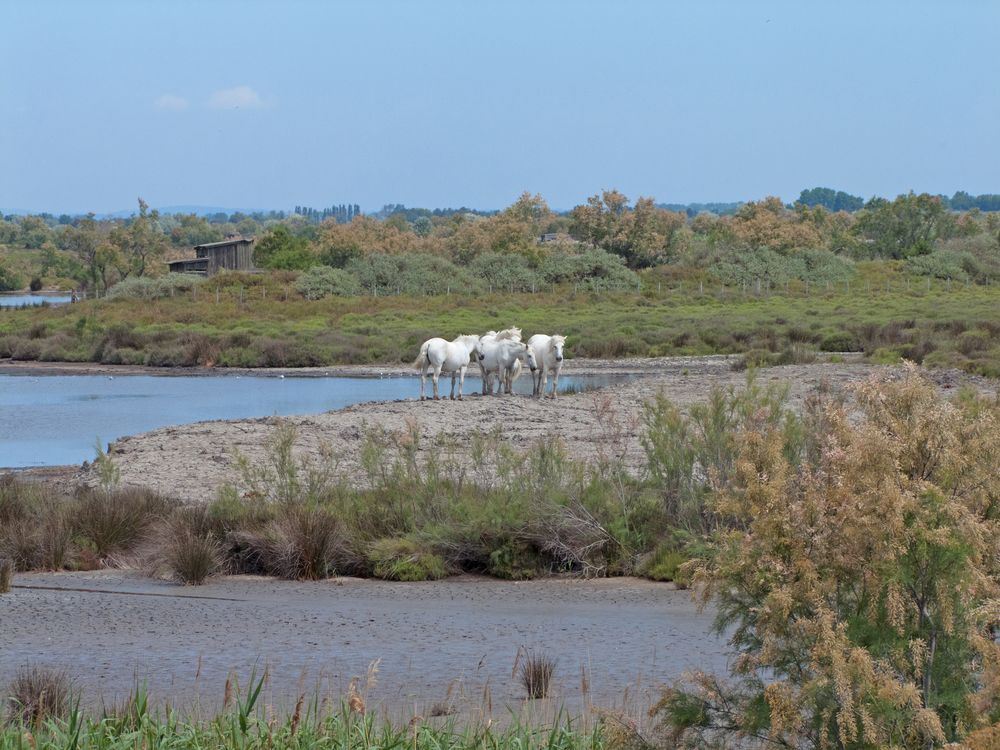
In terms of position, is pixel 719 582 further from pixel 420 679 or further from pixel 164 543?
pixel 164 543

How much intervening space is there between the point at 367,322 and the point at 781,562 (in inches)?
2002

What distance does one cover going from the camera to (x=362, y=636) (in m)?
11.2

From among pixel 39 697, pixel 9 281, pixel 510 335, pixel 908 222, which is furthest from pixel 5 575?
pixel 9 281

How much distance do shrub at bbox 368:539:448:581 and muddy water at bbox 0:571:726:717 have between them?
221 millimetres

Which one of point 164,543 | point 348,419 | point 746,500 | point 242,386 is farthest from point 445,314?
point 746,500

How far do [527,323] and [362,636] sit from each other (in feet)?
140

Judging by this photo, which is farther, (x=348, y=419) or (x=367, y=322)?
(x=367, y=322)

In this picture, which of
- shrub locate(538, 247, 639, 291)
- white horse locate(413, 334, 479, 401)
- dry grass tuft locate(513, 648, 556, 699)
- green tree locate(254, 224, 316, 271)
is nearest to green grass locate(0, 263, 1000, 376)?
shrub locate(538, 247, 639, 291)

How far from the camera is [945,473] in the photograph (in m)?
5.05

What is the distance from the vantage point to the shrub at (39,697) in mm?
7590

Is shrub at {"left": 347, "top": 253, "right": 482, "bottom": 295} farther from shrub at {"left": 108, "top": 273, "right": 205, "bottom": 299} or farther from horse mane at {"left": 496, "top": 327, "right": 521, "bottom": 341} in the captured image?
horse mane at {"left": 496, "top": 327, "right": 521, "bottom": 341}

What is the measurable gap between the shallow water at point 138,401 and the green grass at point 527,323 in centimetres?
551

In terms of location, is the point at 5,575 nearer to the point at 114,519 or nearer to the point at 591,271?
the point at 114,519

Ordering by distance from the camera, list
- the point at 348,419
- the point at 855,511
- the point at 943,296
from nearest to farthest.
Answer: the point at 855,511 → the point at 348,419 → the point at 943,296
